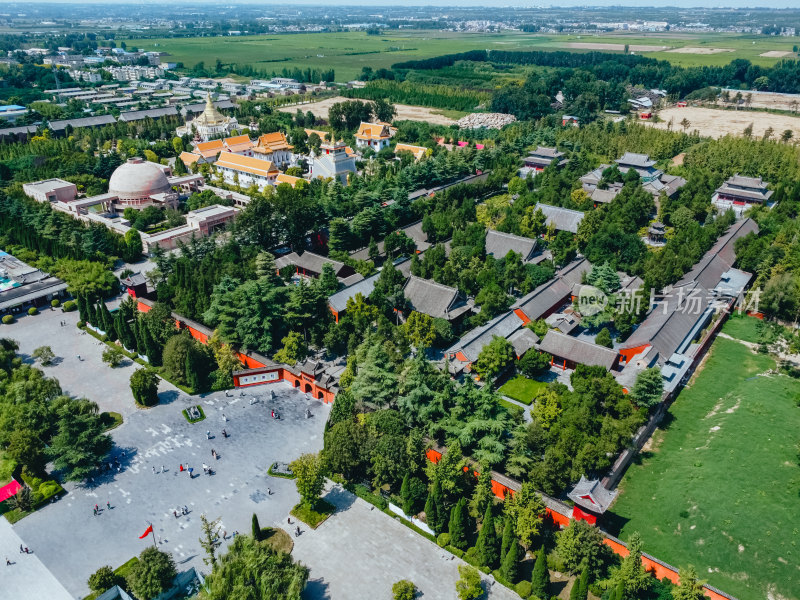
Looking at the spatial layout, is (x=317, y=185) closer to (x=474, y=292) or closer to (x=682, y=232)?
(x=474, y=292)

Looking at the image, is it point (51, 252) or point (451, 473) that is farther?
point (51, 252)

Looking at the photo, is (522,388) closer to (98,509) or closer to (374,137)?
(98,509)

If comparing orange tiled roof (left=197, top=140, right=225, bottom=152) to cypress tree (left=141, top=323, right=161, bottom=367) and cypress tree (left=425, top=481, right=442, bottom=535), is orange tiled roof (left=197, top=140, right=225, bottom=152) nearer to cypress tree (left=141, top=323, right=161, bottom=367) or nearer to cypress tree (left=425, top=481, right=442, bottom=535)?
cypress tree (left=141, top=323, right=161, bottom=367)

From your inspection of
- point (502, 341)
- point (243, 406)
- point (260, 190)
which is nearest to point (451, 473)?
point (502, 341)

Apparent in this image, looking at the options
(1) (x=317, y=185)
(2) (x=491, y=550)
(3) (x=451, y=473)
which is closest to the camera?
(2) (x=491, y=550)

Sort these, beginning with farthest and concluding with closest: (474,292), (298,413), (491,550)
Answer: (474,292), (298,413), (491,550)

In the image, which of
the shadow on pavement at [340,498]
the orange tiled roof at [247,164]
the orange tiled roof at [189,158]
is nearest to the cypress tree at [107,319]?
the shadow on pavement at [340,498]

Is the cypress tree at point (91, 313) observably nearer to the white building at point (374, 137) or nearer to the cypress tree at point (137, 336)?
the cypress tree at point (137, 336)
